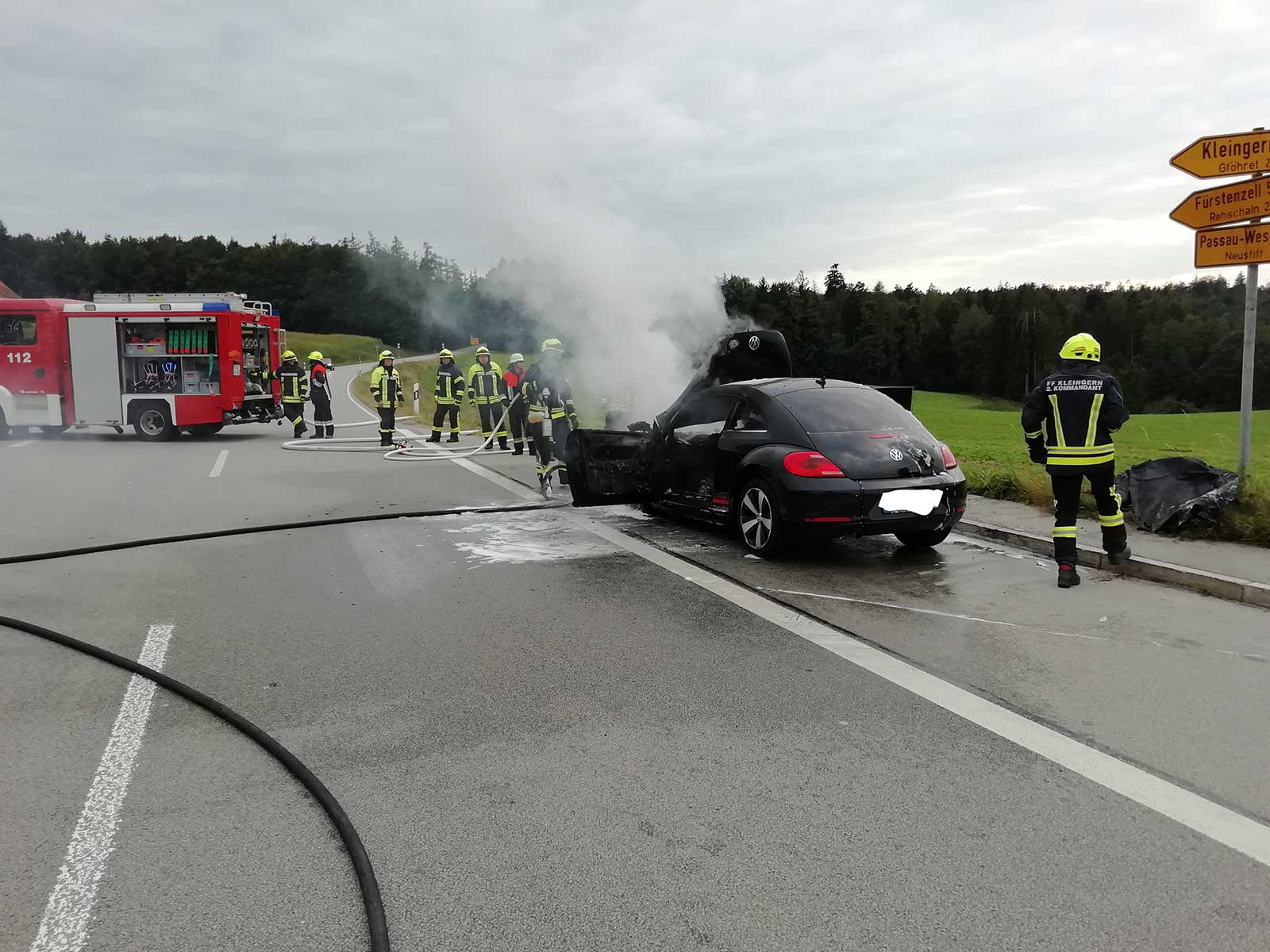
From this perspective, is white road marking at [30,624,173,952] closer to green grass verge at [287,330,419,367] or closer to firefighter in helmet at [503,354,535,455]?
firefighter in helmet at [503,354,535,455]

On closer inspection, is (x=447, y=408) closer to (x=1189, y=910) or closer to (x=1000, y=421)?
(x=1189, y=910)

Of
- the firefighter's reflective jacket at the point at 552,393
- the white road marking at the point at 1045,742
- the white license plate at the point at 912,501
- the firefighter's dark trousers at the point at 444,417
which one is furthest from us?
the firefighter's dark trousers at the point at 444,417

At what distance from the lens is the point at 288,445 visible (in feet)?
58.7

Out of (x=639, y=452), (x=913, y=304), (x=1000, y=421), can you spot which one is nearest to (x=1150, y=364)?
(x=913, y=304)

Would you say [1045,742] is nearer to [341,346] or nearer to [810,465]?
[810,465]

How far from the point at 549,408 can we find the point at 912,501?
5.91m

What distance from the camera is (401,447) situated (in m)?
17.1

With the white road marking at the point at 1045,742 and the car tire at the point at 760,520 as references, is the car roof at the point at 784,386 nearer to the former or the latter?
the car tire at the point at 760,520

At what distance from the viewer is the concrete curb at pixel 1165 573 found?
20.0 ft

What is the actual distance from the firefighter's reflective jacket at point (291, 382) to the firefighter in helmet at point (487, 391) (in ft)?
14.9

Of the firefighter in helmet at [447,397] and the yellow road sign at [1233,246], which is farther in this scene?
the firefighter in helmet at [447,397]

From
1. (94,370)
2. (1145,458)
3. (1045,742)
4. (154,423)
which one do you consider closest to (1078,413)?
(1045,742)

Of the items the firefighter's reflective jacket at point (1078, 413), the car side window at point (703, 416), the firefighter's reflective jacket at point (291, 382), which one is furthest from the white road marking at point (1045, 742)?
the firefighter's reflective jacket at point (291, 382)

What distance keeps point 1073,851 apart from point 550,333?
12395 millimetres
